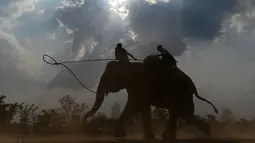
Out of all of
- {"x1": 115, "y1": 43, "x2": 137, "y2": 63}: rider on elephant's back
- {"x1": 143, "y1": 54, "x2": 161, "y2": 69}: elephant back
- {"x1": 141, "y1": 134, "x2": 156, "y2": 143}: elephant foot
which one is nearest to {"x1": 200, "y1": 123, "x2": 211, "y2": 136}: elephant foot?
{"x1": 141, "y1": 134, "x2": 156, "y2": 143}: elephant foot

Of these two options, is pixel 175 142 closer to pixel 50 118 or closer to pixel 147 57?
pixel 147 57

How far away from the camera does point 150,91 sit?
20.7 meters

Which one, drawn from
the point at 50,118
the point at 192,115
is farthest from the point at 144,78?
the point at 50,118

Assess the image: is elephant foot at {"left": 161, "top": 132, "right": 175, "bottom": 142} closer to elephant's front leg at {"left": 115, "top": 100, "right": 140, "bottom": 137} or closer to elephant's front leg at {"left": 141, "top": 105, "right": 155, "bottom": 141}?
elephant's front leg at {"left": 141, "top": 105, "right": 155, "bottom": 141}

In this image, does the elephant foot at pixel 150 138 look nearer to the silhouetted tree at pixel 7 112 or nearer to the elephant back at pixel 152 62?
the elephant back at pixel 152 62

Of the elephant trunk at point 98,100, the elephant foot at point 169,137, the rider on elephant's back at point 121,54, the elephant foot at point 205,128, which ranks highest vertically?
the rider on elephant's back at point 121,54

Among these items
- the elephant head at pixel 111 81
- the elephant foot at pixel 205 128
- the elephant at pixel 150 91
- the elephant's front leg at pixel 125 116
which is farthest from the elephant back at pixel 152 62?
the elephant foot at pixel 205 128

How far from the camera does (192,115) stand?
20.3 meters

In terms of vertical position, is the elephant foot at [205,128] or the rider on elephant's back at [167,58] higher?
the rider on elephant's back at [167,58]

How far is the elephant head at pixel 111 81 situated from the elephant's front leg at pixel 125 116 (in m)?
1.14

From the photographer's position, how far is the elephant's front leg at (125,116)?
20078 millimetres

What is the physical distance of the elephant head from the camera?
21.1 m

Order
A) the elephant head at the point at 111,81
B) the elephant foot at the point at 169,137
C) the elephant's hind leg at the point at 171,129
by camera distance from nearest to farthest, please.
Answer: the elephant foot at the point at 169,137 < the elephant's hind leg at the point at 171,129 < the elephant head at the point at 111,81

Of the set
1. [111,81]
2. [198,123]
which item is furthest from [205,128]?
[111,81]
